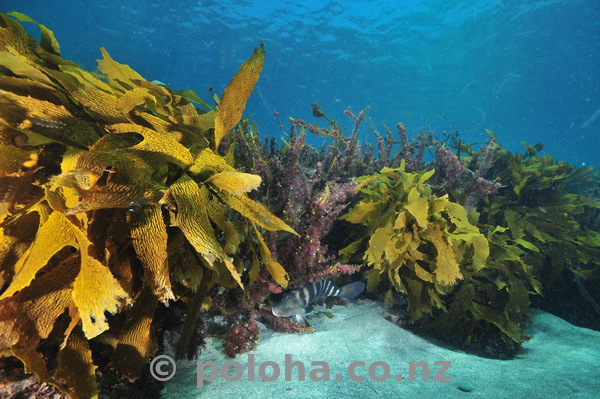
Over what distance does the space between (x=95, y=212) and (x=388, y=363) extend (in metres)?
2.19

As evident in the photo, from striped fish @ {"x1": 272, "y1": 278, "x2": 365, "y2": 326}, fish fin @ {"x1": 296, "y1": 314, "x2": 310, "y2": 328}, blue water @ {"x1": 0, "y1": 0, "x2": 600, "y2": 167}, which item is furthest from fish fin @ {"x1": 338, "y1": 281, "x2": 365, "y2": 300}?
blue water @ {"x1": 0, "y1": 0, "x2": 600, "y2": 167}

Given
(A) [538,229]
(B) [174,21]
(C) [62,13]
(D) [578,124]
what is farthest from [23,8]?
(D) [578,124]

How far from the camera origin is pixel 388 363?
200cm

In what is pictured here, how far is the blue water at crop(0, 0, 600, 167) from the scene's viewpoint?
29766 mm

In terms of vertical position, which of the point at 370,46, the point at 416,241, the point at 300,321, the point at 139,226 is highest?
the point at 370,46

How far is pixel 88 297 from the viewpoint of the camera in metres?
0.86

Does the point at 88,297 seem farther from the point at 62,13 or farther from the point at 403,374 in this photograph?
the point at 62,13

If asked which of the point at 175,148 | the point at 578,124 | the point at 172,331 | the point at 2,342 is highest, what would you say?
the point at 578,124

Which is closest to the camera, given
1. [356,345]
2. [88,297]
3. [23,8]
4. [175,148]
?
[88,297]

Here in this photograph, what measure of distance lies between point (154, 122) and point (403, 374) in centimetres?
234

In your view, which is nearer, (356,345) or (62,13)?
(356,345)
